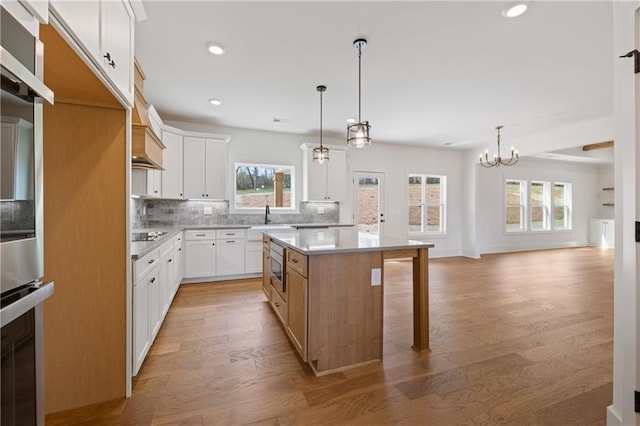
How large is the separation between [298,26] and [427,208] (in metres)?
5.67

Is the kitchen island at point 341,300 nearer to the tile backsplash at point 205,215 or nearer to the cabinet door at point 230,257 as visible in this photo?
the cabinet door at point 230,257

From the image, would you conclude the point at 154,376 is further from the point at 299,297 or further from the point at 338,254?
the point at 338,254

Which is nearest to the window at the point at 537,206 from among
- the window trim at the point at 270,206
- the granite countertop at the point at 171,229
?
the granite countertop at the point at 171,229

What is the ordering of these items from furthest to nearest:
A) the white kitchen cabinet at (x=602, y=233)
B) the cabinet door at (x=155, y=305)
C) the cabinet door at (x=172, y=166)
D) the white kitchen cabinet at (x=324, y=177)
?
1. the white kitchen cabinet at (x=602, y=233)
2. the white kitchen cabinet at (x=324, y=177)
3. the cabinet door at (x=172, y=166)
4. the cabinet door at (x=155, y=305)

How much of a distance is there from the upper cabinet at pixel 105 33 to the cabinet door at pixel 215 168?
2.93 m

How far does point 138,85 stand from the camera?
247cm

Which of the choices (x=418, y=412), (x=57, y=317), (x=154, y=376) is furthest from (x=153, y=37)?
(x=418, y=412)

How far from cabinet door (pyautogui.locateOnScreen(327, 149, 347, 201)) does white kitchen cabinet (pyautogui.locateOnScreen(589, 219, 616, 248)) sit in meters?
8.80

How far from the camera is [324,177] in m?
5.52

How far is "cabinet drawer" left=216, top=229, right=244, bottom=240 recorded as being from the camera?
454 centimetres

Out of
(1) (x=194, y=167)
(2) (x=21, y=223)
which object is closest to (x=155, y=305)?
(2) (x=21, y=223)

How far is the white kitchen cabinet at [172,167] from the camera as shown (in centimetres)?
427

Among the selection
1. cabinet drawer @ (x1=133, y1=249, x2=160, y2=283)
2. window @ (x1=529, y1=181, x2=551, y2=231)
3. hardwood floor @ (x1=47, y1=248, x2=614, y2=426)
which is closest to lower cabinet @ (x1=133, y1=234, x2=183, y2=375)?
cabinet drawer @ (x1=133, y1=249, x2=160, y2=283)

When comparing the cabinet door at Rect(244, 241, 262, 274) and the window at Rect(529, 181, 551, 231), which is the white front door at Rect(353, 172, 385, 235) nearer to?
the cabinet door at Rect(244, 241, 262, 274)
